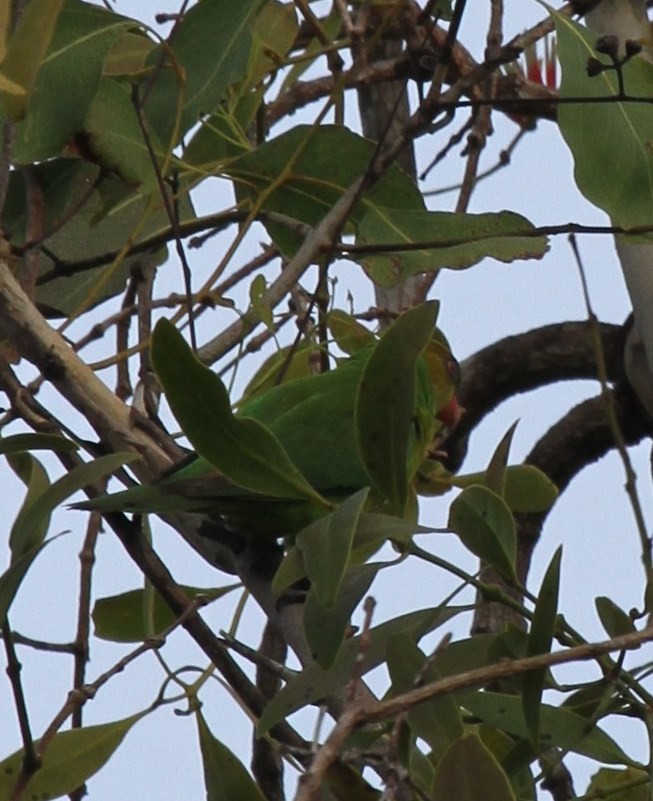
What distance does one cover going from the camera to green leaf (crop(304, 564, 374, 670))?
3.15ft

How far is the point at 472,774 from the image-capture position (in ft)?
2.89

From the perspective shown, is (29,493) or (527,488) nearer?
(29,493)

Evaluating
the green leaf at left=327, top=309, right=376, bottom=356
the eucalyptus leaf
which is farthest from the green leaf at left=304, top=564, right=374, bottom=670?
the green leaf at left=327, top=309, right=376, bottom=356

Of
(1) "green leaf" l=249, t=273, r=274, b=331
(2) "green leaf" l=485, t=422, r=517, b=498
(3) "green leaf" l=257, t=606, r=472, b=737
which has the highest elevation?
(1) "green leaf" l=249, t=273, r=274, b=331

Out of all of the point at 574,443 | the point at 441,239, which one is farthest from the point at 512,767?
the point at 574,443

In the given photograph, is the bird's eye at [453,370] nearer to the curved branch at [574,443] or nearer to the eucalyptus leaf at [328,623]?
the curved branch at [574,443]

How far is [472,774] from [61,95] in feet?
2.58

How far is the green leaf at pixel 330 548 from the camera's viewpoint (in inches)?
35.0

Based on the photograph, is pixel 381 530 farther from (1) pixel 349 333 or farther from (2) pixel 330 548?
(1) pixel 349 333

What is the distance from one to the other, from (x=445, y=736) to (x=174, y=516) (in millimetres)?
478

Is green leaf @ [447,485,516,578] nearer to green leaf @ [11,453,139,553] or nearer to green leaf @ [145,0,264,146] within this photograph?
green leaf @ [11,453,139,553]

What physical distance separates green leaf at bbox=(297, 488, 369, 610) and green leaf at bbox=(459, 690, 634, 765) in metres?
0.23

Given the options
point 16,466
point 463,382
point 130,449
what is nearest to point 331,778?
point 130,449

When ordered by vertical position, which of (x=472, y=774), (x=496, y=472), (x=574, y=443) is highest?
(x=574, y=443)
